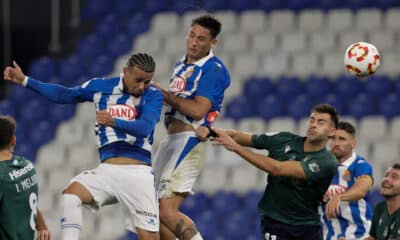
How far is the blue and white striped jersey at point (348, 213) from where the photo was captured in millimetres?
9648

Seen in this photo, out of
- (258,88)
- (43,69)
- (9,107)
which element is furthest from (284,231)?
(43,69)

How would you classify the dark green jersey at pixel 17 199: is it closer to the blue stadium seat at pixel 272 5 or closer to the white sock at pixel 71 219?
the white sock at pixel 71 219

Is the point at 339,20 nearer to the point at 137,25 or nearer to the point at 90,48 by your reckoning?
the point at 137,25

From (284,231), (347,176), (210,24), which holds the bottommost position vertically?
(284,231)

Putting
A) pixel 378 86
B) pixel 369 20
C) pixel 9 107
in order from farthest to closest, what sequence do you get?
pixel 9 107, pixel 369 20, pixel 378 86

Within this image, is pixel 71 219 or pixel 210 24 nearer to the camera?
pixel 71 219

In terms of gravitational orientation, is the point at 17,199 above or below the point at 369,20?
below

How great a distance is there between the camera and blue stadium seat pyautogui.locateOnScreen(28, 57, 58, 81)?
16234 millimetres

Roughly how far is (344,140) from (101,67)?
699 centimetres

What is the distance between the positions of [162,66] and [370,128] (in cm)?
343

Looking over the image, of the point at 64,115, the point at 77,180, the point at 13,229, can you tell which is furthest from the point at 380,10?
the point at 13,229

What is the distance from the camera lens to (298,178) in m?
8.26

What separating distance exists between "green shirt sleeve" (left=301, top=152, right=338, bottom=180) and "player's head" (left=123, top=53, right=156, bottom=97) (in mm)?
1536

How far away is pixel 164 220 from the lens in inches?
314
